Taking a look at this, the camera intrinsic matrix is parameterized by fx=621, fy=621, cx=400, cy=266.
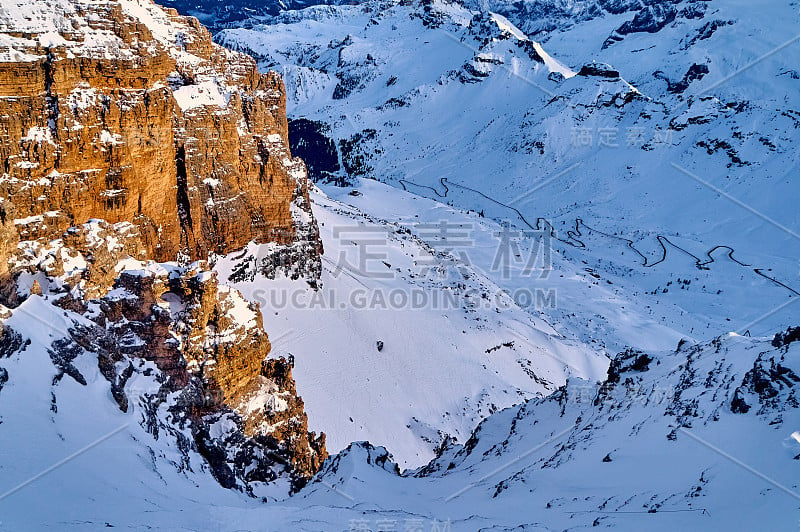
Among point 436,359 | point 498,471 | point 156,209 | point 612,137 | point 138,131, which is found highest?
point 138,131

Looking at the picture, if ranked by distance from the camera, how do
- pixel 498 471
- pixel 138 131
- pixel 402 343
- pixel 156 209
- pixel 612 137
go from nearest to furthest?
pixel 498 471
pixel 138 131
pixel 156 209
pixel 402 343
pixel 612 137

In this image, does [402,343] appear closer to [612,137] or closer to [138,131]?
[138,131]

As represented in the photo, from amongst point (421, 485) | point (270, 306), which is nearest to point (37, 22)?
point (270, 306)

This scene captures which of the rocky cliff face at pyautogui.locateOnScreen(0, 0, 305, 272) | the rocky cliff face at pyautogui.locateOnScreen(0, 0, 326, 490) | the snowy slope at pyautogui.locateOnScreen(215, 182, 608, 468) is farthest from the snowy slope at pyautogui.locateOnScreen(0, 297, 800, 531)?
the snowy slope at pyautogui.locateOnScreen(215, 182, 608, 468)

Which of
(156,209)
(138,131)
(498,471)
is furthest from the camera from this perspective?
(156,209)

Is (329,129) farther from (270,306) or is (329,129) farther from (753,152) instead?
(270,306)

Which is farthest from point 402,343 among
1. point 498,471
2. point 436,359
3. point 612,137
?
point 612,137

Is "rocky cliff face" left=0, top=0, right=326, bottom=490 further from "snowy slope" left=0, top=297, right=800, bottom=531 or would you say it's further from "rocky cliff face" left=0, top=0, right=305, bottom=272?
"snowy slope" left=0, top=297, right=800, bottom=531

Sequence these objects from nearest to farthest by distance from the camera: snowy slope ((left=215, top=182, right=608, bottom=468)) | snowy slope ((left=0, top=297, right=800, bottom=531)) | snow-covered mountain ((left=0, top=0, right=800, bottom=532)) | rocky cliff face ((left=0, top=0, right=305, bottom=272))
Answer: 1. snowy slope ((left=0, top=297, right=800, bottom=531))
2. snow-covered mountain ((left=0, top=0, right=800, bottom=532))
3. rocky cliff face ((left=0, top=0, right=305, bottom=272))
4. snowy slope ((left=215, top=182, right=608, bottom=468))

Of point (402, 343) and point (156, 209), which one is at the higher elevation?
point (156, 209)

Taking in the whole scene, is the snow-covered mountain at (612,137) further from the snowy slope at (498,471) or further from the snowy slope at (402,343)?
the snowy slope at (498,471)
